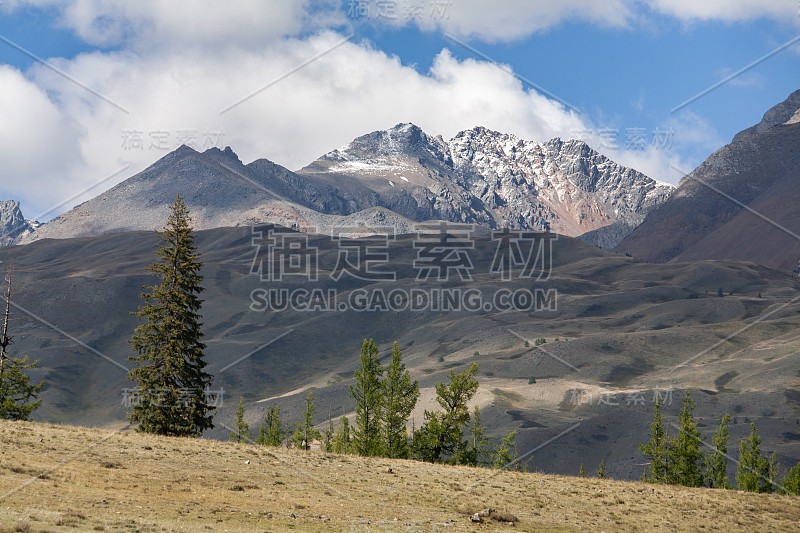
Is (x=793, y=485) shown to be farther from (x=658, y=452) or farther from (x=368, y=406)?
(x=368, y=406)

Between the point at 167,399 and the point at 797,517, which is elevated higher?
the point at 167,399

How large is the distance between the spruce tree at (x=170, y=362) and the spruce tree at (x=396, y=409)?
1377cm

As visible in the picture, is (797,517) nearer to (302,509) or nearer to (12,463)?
(302,509)

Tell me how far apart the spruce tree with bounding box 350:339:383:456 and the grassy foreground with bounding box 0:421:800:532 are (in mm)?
13799

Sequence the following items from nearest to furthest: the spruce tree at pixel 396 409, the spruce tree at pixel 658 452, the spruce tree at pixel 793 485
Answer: the spruce tree at pixel 396 409, the spruce tree at pixel 793 485, the spruce tree at pixel 658 452

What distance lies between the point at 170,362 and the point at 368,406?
662 inches

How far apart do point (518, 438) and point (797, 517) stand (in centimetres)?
10137

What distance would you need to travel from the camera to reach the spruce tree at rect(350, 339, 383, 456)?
167ft

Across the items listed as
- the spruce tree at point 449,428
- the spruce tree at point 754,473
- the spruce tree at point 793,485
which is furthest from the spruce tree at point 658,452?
the spruce tree at point 449,428

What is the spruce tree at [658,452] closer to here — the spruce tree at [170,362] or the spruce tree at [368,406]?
the spruce tree at [368,406]

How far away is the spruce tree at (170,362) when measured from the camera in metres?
A: 40.4

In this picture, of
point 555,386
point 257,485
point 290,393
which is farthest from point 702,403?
point 257,485

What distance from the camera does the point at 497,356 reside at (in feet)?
653

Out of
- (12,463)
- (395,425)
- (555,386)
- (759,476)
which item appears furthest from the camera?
(555,386)
